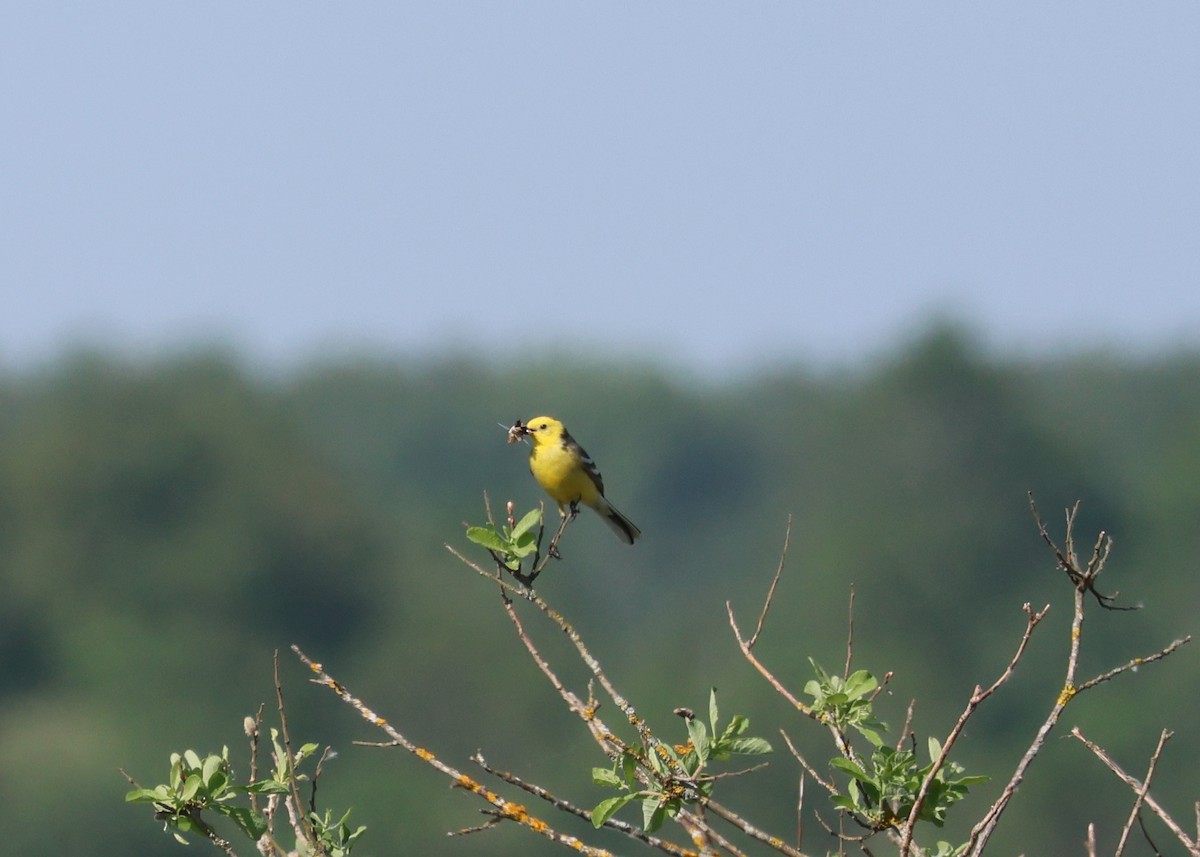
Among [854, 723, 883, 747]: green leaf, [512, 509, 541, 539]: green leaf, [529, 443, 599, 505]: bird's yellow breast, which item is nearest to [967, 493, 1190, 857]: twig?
[854, 723, 883, 747]: green leaf

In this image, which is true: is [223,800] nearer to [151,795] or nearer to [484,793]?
[151,795]

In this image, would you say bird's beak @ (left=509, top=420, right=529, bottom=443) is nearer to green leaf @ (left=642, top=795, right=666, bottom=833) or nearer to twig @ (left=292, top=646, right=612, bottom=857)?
twig @ (left=292, top=646, right=612, bottom=857)

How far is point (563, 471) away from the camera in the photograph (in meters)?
9.48

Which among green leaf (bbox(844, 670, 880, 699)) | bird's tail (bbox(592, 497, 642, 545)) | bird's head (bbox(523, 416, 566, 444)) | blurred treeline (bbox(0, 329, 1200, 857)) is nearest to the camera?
green leaf (bbox(844, 670, 880, 699))

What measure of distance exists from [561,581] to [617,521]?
5962 centimetres

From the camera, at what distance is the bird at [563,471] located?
9359 mm

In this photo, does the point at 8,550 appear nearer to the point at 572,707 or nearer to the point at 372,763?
the point at 372,763

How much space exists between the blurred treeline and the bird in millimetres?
28551

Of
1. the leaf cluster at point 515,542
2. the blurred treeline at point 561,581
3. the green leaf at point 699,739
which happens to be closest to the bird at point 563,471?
the leaf cluster at point 515,542

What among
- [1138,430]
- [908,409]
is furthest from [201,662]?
[1138,430]

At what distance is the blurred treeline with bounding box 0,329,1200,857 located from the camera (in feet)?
169

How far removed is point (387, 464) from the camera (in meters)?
103

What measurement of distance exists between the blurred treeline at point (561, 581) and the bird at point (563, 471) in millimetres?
28551

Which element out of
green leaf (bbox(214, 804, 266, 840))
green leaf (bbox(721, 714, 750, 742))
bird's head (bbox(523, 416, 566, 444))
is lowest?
bird's head (bbox(523, 416, 566, 444))
